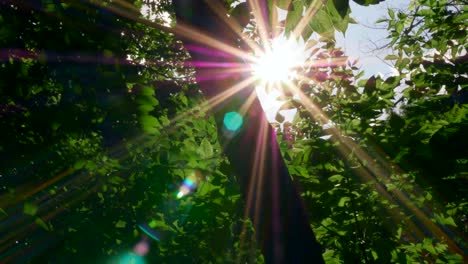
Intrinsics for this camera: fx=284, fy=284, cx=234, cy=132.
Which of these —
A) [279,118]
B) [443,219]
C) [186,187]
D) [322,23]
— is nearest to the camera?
[322,23]

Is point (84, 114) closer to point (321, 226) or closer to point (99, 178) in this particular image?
point (99, 178)

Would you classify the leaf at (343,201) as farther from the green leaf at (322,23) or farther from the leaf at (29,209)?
the leaf at (29,209)

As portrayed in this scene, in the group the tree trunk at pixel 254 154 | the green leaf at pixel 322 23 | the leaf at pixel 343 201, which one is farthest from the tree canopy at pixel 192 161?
the green leaf at pixel 322 23

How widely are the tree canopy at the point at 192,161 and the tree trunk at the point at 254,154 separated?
25.3 inches

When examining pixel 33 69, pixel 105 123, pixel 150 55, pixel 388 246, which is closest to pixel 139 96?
pixel 105 123

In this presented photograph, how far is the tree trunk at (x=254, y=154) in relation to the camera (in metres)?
1.28

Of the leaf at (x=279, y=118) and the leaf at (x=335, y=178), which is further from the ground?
the leaf at (x=279, y=118)

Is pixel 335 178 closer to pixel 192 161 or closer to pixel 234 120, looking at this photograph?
pixel 192 161

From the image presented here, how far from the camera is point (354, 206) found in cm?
253

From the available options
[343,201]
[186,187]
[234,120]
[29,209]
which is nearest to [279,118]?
[343,201]

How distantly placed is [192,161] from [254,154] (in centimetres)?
110

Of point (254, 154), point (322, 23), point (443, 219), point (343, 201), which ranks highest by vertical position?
point (322, 23)

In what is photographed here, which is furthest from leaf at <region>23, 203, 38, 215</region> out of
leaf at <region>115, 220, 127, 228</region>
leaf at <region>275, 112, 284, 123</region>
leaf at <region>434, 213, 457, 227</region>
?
leaf at <region>434, 213, 457, 227</region>

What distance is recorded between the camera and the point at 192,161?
2383 millimetres
